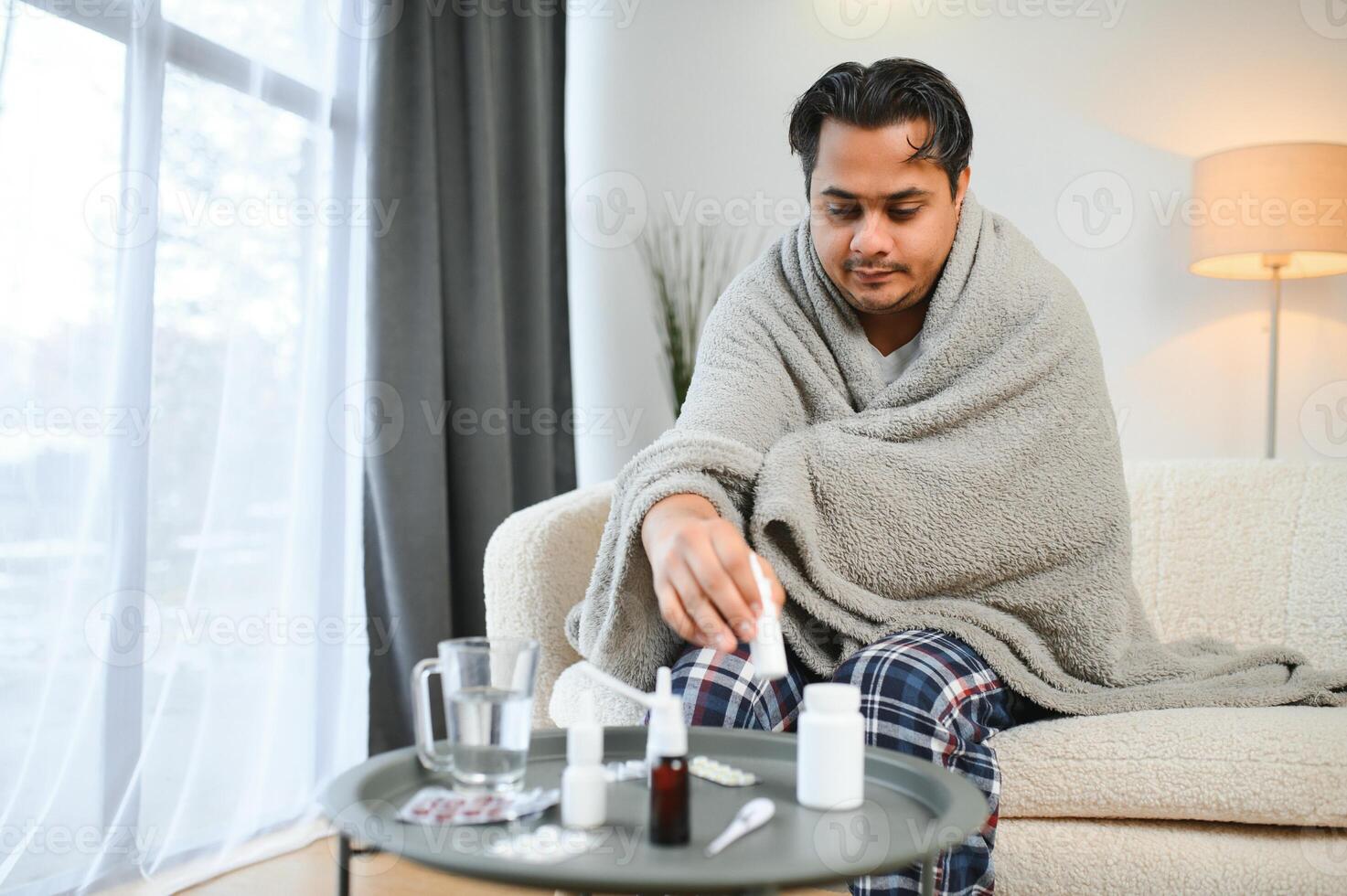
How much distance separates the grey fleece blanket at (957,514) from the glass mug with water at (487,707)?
39cm

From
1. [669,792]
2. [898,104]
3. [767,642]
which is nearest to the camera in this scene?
[669,792]

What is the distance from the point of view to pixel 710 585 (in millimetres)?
Answer: 903

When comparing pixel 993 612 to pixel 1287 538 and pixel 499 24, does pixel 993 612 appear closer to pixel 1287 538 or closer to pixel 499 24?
pixel 1287 538

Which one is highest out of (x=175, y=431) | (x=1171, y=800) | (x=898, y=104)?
(x=898, y=104)

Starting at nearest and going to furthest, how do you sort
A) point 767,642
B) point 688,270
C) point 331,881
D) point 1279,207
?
point 767,642 < point 331,881 < point 1279,207 < point 688,270

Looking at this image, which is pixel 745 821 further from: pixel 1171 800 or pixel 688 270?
pixel 688 270

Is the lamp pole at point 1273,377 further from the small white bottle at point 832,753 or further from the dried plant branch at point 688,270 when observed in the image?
the small white bottle at point 832,753

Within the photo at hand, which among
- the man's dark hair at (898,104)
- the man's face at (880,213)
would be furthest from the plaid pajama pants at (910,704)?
the man's dark hair at (898,104)

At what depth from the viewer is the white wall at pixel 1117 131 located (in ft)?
7.22

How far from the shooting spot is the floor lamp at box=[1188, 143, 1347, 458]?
76.5 inches

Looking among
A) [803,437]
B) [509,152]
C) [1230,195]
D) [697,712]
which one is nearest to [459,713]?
[697,712]

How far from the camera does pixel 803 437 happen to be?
1.32 metres

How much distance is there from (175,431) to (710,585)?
48.8 inches

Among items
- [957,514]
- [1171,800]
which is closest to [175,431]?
[957,514]
